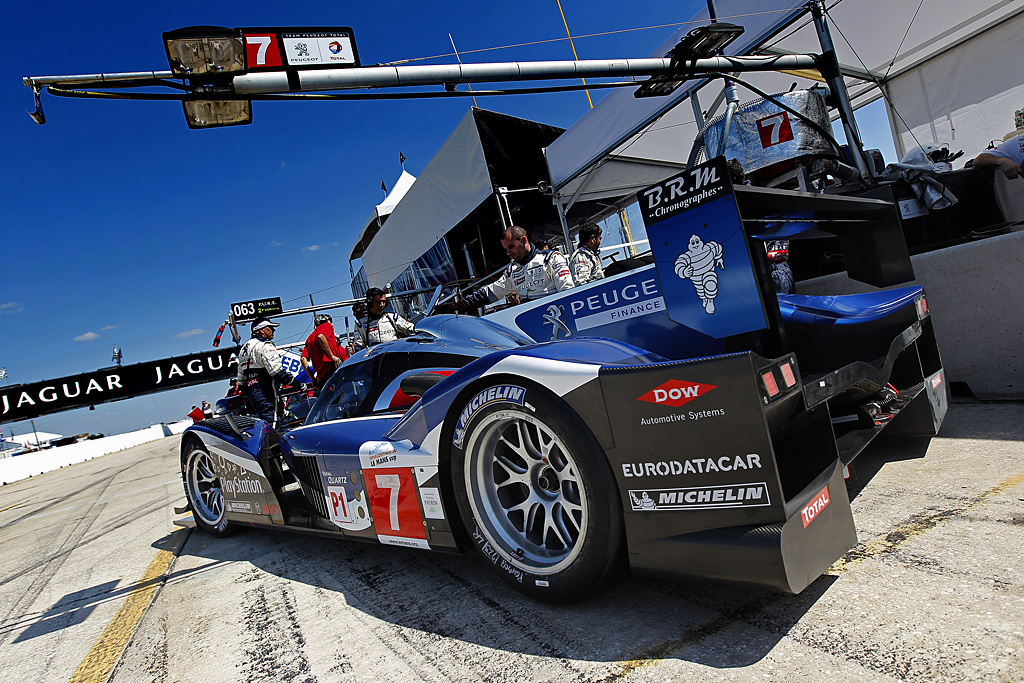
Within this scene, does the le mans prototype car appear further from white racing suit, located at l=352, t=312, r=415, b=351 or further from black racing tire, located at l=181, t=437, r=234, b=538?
white racing suit, located at l=352, t=312, r=415, b=351

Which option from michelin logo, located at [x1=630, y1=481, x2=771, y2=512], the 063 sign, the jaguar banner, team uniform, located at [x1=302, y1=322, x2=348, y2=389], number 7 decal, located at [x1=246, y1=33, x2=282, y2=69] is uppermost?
the 063 sign

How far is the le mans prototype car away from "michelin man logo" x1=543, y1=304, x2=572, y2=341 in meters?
0.61

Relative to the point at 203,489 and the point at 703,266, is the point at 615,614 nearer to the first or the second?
the point at 703,266

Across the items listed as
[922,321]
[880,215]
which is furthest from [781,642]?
[880,215]

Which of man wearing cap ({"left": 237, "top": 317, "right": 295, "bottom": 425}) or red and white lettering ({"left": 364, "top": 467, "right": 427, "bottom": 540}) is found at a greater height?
man wearing cap ({"left": 237, "top": 317, "right": 295, "bottom": 425})

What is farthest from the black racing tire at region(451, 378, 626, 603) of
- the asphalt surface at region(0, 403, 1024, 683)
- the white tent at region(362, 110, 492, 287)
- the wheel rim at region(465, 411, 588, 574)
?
the white tent at region(362, 110, 492, 287)

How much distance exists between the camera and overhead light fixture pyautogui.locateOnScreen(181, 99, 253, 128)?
15.7ft

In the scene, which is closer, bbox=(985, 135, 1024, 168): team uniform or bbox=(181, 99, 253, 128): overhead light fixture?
bbox=(985, 135, 1024, 168): team uniform

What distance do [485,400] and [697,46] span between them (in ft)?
18.3

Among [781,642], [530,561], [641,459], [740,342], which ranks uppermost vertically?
[740,342]

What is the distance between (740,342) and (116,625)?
3.09 m

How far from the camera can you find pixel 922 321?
2785 mm

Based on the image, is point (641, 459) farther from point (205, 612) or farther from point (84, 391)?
point (84, 391)

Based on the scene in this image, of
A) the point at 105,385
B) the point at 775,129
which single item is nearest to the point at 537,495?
the point at 775,129
